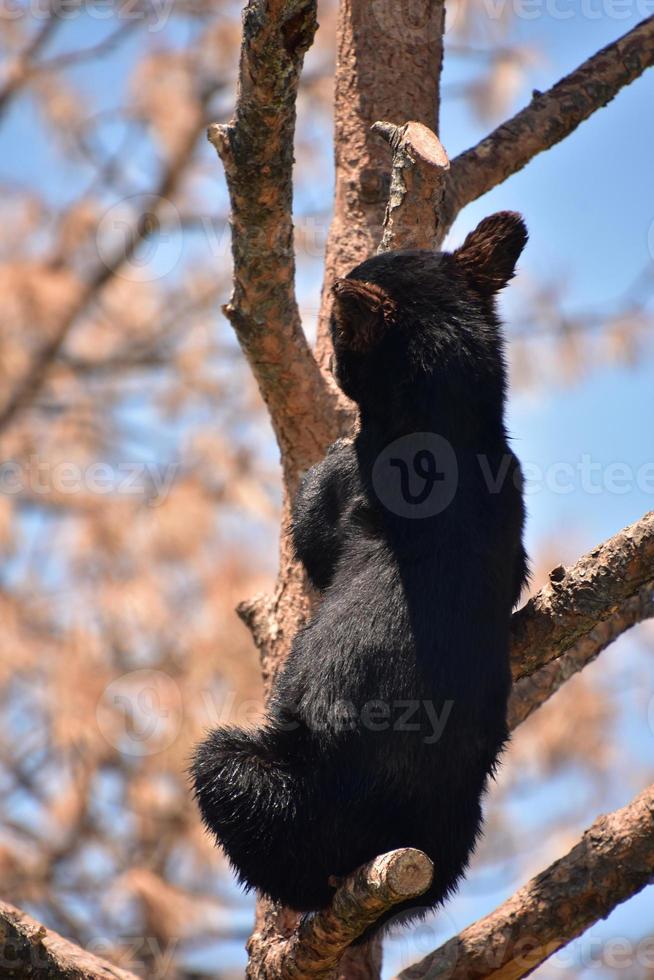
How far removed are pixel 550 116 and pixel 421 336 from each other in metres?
1.26

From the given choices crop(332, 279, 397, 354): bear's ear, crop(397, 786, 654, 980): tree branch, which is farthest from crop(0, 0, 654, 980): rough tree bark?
crop(332, 279, 397, 354): bear's ear

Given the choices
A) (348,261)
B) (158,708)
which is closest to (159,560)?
(158,708)

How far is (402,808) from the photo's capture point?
7.56 ft

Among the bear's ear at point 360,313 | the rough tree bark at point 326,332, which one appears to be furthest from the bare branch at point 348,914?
the bear's ear at point 360,313

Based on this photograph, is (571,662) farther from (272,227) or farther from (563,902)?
(272,227)

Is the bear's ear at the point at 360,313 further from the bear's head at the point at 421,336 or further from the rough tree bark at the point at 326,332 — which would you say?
the rough tree bark at the point at 326,332

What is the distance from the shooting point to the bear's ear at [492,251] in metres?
2.74

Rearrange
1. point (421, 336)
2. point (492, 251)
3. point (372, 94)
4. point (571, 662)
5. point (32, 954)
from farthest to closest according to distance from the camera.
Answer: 1. point (372, 94)
2. point (571, 662)
3. point (492, 251)
4. point (421, 336)
5. point (32, 954)

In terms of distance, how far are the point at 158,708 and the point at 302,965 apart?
337cm

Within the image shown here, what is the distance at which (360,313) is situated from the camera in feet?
8.24

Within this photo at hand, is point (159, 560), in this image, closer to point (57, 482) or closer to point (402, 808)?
point (57, 482)

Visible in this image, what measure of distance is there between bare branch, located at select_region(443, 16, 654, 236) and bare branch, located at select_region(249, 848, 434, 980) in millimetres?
1880

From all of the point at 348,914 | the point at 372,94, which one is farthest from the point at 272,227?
the point at 348,914

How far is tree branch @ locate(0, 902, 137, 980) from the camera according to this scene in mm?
2219
